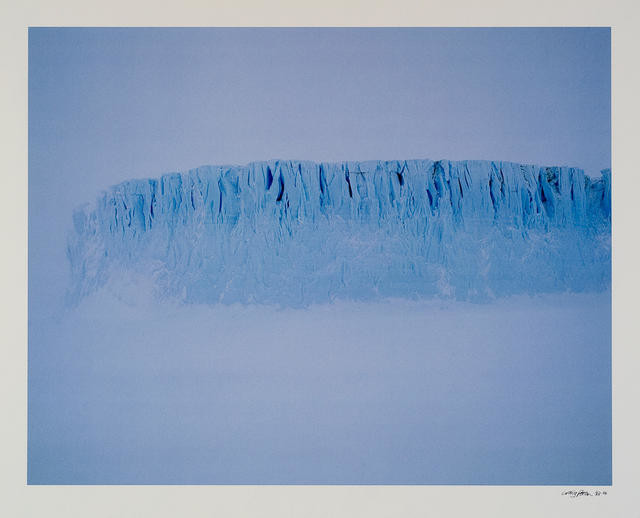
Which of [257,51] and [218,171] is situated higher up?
[257,51]
